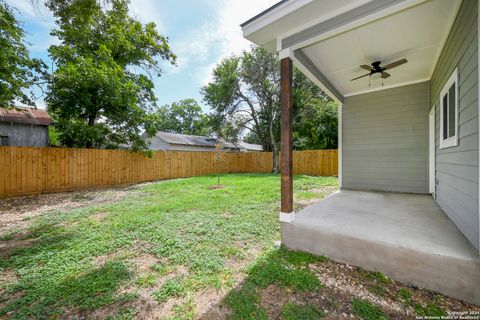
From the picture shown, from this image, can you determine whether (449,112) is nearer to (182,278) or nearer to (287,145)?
(287,145)

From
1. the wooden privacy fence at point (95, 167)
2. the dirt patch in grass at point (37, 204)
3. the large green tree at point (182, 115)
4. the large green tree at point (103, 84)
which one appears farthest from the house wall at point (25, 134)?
the large green tree at point (182, 115)

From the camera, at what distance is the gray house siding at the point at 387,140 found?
181 inches

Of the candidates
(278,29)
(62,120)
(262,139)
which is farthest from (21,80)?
(262,139)

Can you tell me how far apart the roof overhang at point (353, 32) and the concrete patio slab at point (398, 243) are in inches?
91.0

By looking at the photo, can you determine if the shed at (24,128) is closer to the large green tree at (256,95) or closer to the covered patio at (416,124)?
the large green tree at (256,95)

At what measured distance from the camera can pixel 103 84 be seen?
7.58 m

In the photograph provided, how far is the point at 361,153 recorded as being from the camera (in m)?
5.34

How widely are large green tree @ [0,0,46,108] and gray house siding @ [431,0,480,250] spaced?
8605 millimetres

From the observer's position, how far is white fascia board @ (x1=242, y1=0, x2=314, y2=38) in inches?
87.1

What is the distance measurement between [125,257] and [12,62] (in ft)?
23.2

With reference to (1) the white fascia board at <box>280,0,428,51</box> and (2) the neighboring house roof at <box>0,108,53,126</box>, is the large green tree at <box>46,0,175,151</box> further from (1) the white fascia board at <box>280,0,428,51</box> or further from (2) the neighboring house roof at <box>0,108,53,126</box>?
(1) the white fascia board at <box>280,0,428,51</box>

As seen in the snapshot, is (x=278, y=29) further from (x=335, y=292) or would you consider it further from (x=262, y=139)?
(x=262, y=139)

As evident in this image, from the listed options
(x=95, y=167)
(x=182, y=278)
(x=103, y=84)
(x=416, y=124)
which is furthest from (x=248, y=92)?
(x=182, y=278)

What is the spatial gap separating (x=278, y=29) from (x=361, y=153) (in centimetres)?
418
